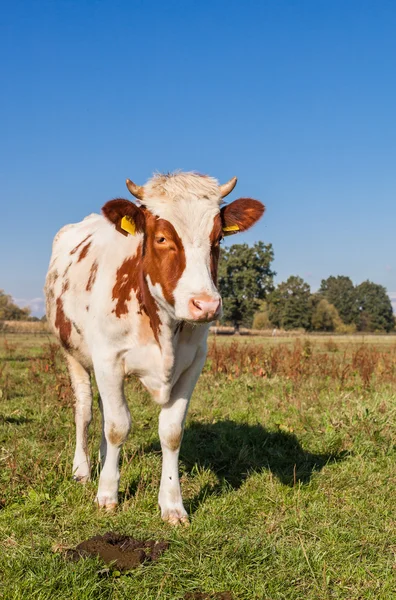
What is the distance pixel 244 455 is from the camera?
6320 millimetres

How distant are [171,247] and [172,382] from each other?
3.90 feet

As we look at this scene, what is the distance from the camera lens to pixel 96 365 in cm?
502

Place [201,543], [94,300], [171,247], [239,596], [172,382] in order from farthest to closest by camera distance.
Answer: [94,300] < [172,382] < [171,247] < [201,543] < [239,596]

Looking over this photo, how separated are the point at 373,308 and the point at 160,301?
13212 centimetres

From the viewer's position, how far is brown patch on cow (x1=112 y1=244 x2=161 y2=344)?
4.76m

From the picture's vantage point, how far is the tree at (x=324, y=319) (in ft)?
314

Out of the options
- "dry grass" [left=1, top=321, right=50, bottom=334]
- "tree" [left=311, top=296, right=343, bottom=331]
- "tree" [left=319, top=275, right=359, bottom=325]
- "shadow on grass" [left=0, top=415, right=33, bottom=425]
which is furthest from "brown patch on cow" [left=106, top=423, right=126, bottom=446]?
"tree" [left=319, top=275, right=359, bottom=325]

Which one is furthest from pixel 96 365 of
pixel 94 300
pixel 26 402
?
pixel 26 402

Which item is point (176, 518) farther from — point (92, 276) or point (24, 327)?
point (24, 327)

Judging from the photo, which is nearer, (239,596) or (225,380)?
(239,596)

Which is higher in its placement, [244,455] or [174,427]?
[174,427]

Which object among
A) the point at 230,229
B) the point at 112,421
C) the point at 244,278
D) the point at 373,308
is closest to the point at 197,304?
the point at 230,229

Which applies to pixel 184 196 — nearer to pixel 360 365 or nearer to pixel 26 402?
pixel 26 402

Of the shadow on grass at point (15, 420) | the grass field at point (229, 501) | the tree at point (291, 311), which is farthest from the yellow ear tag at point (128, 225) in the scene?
the tree at point (291, 311)
